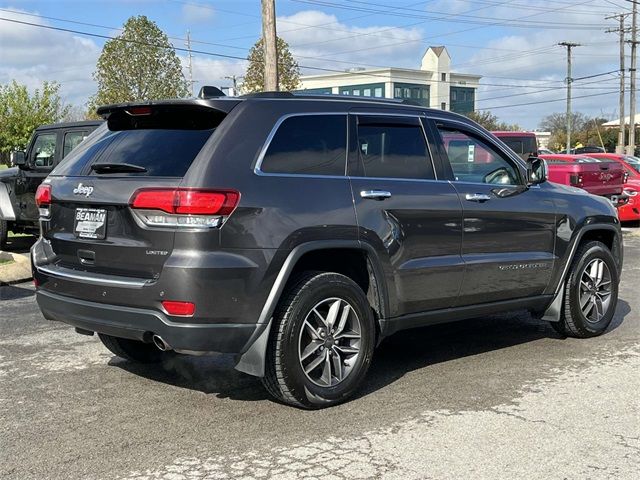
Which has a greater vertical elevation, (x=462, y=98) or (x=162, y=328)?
→ (x=462, y=98)

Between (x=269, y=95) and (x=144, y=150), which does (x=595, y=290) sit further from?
(x=144, y=150)

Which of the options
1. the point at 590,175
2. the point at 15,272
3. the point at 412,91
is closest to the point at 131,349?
the point at 15,272

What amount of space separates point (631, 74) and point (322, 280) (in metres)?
53.5

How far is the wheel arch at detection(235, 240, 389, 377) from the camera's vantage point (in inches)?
169

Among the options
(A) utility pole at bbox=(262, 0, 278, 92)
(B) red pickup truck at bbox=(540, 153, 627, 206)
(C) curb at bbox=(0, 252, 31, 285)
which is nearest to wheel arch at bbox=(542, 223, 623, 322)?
(C) curb at bbox=(0, 252, 31, 285)

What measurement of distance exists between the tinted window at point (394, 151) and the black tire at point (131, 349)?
2169mm

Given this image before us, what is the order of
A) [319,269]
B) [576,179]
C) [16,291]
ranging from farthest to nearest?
[576,179]
[16,291]
[319,269]

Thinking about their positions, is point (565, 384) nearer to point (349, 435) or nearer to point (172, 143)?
point (349, 435)

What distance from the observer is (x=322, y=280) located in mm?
4574

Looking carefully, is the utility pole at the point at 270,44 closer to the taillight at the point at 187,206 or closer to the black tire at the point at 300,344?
the black tire at the point at 300,344

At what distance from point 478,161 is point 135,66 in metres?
40.6

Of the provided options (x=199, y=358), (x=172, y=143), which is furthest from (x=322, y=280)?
(x=199, y=358)

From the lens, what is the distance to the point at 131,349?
5.58m

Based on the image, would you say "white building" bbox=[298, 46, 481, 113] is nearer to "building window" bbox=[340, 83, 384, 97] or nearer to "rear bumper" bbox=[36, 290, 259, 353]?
"building window" bbox=[340, 83, 384, 97]
